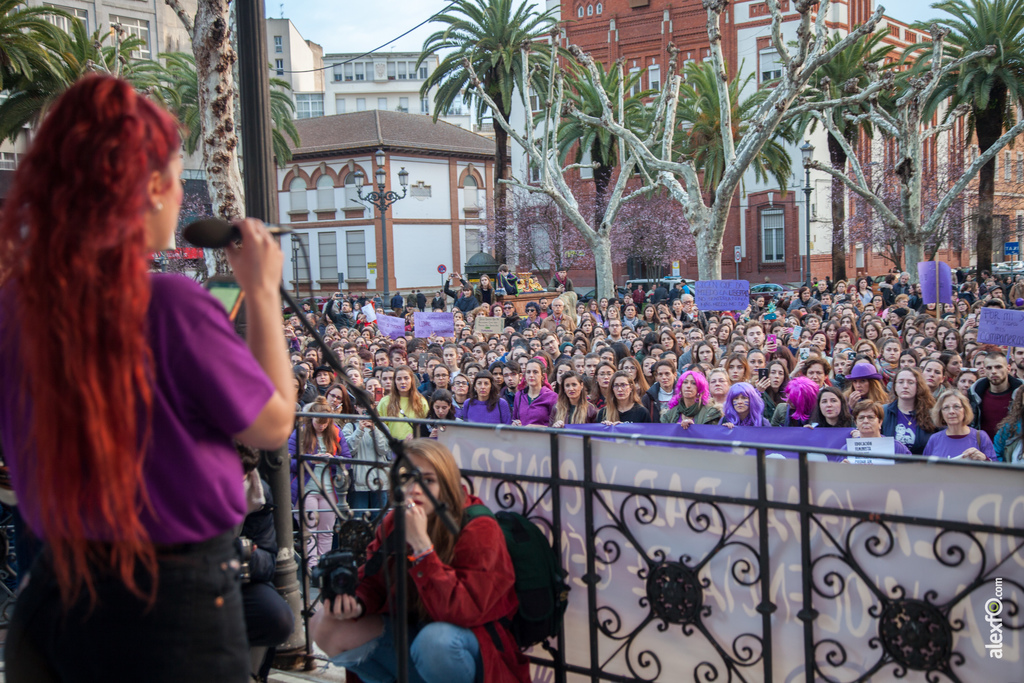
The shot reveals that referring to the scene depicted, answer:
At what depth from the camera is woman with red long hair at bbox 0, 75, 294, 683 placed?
1622 mm

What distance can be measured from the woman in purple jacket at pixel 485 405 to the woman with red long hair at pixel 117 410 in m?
7.59

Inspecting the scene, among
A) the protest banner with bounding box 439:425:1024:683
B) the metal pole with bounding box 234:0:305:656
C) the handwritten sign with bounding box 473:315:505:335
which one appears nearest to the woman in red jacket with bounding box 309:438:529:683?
the protest banner with bounding box 439:425:1024:683

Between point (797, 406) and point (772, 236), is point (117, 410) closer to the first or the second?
point (797, 406)

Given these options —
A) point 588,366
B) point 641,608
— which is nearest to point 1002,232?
point 588,366

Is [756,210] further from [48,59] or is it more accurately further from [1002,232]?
[48,59]

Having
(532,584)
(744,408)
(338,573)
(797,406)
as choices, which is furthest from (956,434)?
(338,573)

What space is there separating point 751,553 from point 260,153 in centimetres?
274

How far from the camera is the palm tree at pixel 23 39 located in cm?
2161

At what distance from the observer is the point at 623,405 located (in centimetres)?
859

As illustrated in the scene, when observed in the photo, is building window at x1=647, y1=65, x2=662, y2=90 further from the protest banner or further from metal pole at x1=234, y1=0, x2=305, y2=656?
the protest banner

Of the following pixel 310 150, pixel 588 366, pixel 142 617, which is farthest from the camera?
pixel 310 150

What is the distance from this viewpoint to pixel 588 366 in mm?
10000

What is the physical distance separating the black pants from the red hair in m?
0.06

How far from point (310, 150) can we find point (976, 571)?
2352 inches
